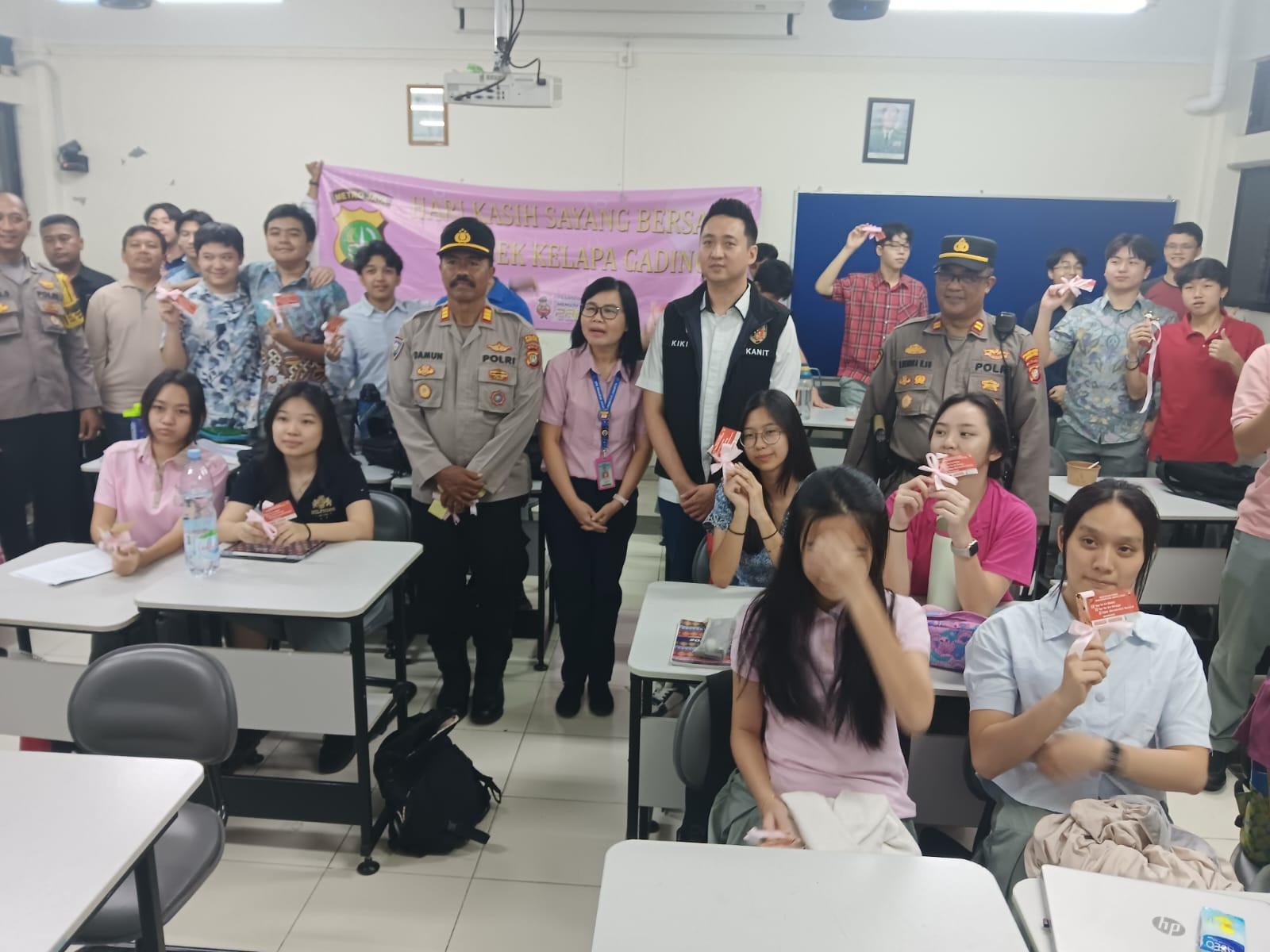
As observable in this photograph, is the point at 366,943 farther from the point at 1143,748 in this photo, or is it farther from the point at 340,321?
the point at 340,321

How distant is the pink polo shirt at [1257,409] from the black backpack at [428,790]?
2484mm

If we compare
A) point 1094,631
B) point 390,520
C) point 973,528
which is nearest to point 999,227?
point 973,528

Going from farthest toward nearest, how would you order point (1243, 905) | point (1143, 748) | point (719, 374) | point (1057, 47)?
point (1057, 47) → point (719, 374) → point (1143, 748) → point (1243, 905)

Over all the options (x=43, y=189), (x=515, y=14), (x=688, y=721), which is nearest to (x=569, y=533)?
(x=688, y=721)

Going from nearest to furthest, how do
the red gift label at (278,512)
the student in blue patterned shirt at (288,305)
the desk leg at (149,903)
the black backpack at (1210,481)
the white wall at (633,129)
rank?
the desk leg at (149,903)
the red gift label at (278,512)
the black backpack at (1210,481)
the student in blue patterned shirt at (288,305)
the white wall at (633,129)

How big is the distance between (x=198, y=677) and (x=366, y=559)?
33.9 inches

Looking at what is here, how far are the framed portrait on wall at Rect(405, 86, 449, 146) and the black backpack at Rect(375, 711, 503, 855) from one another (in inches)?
176

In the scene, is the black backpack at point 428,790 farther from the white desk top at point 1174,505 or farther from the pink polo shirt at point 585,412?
the white desk top at point 1174,505

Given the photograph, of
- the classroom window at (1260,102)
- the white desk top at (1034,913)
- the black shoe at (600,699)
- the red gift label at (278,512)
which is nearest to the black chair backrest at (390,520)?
the red gift label at (278,512)

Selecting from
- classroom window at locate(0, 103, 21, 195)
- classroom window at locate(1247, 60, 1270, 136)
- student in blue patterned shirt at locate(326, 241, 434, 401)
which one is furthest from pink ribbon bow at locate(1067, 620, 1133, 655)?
classroom window at locate(0, 103, 21, 195)

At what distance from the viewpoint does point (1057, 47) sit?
18.1 ft

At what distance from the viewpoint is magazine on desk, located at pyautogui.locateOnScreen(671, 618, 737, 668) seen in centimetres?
212

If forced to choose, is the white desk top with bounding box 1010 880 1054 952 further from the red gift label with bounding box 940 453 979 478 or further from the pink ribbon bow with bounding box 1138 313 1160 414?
the pink ribbon bow with bounding box 1138 313 1160 414

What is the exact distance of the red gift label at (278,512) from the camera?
271cm
